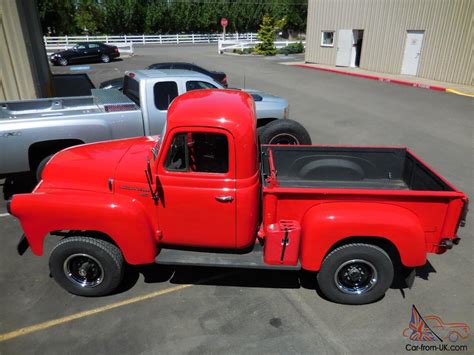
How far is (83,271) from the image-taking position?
172 inches

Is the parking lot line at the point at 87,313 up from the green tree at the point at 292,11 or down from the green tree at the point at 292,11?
down

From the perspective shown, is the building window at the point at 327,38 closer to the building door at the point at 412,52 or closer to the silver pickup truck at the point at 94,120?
the building door at the point at 412,52

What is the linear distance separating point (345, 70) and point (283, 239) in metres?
21.2

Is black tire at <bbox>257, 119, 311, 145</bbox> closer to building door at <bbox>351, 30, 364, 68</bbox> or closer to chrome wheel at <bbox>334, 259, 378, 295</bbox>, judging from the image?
chrome wheel at <bbox>334, 259, 378, 295</bbox>

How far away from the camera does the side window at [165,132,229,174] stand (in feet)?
13.0

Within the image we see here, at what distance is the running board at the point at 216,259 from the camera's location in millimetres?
4164

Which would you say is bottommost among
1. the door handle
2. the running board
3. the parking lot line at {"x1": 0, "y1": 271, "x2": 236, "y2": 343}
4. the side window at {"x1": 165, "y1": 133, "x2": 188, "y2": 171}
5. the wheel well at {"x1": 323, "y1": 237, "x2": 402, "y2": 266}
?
the parking lot line at {"x1": 0, "y1": 271, "x2": 236, "y2": 343}

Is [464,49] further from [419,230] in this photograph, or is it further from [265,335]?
[265,335]

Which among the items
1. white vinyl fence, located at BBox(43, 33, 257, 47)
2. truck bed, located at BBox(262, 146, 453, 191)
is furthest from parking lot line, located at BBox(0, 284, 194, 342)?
white vinyl fence, located at BBox(43, 33, 257, 47)

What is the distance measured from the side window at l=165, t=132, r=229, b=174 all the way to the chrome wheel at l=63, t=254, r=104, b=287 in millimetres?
1485

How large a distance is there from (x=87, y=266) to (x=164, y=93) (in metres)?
4.10

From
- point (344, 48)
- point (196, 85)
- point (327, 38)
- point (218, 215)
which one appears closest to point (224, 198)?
point (218, 215)

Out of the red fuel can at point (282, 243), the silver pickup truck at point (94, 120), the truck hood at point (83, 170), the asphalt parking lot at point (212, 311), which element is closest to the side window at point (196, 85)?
the silver pickup truck at point (94, 120)

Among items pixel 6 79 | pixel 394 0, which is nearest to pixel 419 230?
pixel 6 79
